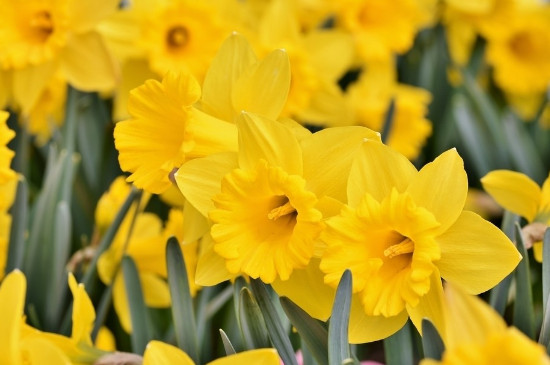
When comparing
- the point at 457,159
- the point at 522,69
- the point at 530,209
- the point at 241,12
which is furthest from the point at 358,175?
the point at 522,69

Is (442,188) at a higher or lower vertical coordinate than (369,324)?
higher

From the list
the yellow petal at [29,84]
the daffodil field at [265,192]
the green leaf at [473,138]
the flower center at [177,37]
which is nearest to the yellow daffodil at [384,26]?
the daffodil field at [265,192]

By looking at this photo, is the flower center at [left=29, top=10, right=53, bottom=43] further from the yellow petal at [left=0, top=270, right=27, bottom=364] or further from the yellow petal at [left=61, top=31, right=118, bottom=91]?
the yellow petal at [left=0, top=270, right=27, bottom=364]

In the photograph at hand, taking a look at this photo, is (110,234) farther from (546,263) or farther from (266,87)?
(546,263)

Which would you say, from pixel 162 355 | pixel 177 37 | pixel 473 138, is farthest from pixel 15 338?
pixel 473 138

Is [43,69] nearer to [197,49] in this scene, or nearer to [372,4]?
[197,49]

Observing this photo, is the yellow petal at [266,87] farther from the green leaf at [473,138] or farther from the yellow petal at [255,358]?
the green leaf at [473,138]
